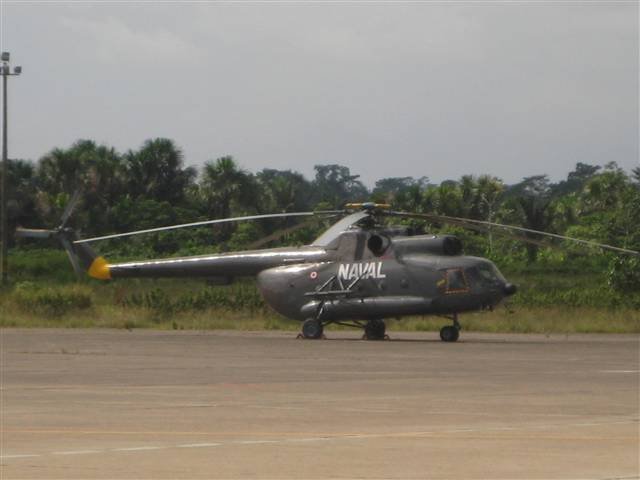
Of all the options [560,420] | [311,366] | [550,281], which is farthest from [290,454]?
[550,281]

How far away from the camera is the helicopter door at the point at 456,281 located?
111ft

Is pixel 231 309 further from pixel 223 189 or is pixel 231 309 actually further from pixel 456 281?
pixel 223 189

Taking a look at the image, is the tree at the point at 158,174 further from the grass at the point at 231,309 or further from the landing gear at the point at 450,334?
the landing gear at the point at 450,334

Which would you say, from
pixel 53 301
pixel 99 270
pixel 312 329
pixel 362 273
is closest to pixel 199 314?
pixel 53 301

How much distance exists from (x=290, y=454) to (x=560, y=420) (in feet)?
13.0

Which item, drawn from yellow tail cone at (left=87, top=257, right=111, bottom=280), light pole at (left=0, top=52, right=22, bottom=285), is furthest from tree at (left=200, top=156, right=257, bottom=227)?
yellow tail cone at (left=87, top=257, right=111, bottom=280)

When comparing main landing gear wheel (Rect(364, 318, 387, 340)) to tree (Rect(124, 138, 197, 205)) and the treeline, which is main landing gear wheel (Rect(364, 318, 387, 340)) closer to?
the treeline

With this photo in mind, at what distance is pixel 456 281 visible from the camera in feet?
111

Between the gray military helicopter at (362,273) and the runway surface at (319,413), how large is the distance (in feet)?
16.8

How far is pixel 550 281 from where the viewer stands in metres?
51.1

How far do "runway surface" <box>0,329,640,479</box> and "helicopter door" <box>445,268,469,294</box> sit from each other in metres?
4.94

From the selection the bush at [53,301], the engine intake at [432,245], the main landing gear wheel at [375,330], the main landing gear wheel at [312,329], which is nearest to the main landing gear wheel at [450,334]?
the engine intake at [432,245]

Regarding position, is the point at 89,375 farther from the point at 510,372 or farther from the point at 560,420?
the point at 560,420

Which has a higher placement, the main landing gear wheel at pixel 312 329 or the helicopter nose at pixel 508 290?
the helicopter nose at pixel 508 290
